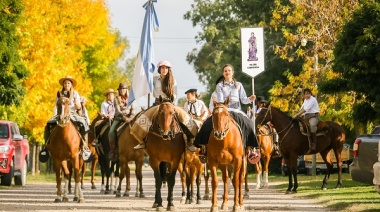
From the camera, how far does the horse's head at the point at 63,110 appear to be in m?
22.4

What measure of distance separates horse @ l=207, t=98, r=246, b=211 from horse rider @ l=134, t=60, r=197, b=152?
1.23 metres

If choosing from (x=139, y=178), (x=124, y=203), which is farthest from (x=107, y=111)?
(x=124, y=203)

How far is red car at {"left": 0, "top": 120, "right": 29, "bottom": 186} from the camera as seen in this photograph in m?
30.3

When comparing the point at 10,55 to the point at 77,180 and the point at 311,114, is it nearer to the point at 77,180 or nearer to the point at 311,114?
the point at 311,114

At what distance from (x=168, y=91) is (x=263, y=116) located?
7.59 meters

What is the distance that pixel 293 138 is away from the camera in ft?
96.5

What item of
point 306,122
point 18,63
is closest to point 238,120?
point 306,122

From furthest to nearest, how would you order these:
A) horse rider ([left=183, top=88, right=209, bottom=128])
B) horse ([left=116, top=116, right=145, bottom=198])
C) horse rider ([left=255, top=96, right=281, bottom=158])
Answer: horse rider ([left=255, top=96, right=281, bottom=158]) → horse ([left=116, top=116, right=145, bottom=198]) → horse rider ([left=183, top=88, right=209, bottom=128])

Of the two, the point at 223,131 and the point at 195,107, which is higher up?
the point at 195,107

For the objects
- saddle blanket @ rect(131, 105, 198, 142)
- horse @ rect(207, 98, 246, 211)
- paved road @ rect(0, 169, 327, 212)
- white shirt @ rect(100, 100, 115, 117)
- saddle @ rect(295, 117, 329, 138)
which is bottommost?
paved road @ rect(0, 169, 327, 212)

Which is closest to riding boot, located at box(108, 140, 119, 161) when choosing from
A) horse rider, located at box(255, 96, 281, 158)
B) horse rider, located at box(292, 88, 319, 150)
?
horse rider, located at box(255, 96, 281, 158)

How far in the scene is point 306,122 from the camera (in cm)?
2992

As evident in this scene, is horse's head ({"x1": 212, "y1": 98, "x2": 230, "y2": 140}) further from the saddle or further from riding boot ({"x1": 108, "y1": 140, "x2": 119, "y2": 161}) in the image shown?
the saddle

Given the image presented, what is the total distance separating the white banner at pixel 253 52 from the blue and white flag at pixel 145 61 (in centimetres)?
267
